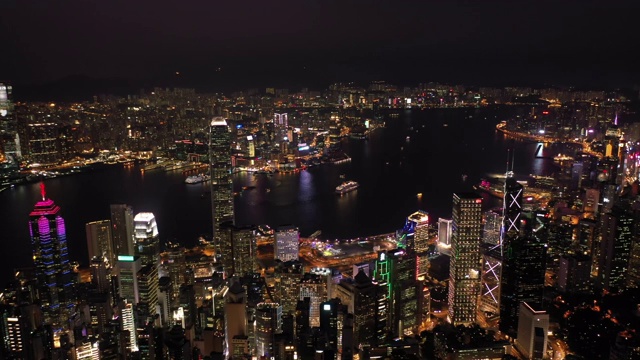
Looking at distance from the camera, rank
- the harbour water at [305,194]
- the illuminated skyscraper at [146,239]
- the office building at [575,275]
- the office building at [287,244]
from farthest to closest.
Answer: the harbour water at [305,194] → the office building at [287,244] → the illuminated skyscraper at [146,239] → the office building at [575,275]

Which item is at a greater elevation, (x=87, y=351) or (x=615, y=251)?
(x=615, y=251)

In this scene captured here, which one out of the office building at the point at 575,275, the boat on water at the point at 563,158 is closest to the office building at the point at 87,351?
the office building at the point at 575,275

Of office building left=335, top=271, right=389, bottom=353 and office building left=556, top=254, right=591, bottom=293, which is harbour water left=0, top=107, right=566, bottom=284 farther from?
office building left=556, top=254, right=591, bottom=293

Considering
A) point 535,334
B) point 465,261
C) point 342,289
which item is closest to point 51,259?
point 342,289

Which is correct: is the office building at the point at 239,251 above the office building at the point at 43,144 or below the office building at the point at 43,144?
below

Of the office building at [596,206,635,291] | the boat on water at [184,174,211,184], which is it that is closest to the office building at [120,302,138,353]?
the boat on water at [184,174,211,184]

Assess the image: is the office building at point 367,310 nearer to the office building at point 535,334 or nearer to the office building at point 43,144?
the office building at point 535,334

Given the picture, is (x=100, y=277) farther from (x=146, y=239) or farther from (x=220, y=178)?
(x=220, y=178)

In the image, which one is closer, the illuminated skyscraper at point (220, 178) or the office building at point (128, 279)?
the office building at point (128, 279)
